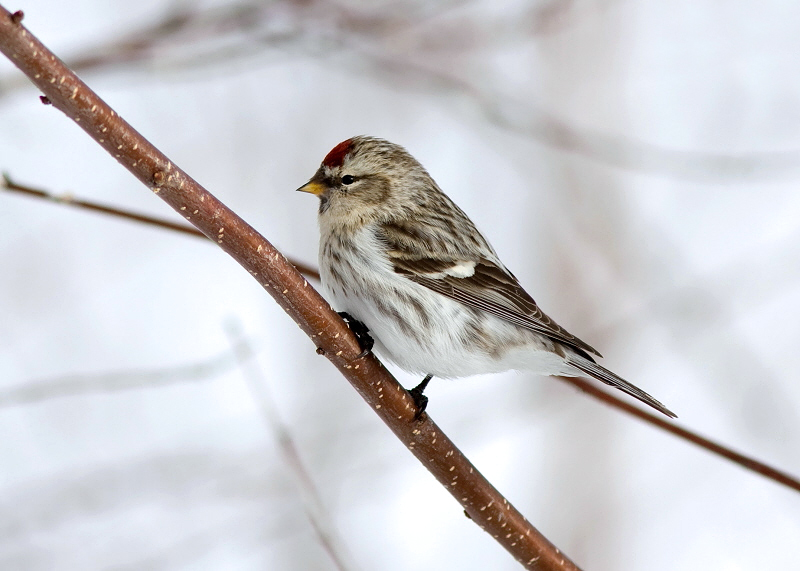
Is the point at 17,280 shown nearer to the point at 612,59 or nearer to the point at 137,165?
the point at 137,165

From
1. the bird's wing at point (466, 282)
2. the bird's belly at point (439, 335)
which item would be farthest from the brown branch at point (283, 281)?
the bird's wing at point (466, 282)

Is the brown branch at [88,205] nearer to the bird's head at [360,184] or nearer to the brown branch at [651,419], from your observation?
the brown branch at [651,419]

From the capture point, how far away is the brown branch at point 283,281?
1.29 metres

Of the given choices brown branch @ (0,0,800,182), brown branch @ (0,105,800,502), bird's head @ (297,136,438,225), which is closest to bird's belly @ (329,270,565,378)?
bird's head @ (297,136,438,225)

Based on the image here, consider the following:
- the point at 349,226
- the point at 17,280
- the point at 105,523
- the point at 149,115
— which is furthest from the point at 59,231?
the point at 349,226

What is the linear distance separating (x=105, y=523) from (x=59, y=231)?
5.67 feet

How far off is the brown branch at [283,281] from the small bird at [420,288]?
269 millimetres

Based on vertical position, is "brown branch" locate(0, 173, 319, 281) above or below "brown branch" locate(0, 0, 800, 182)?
below

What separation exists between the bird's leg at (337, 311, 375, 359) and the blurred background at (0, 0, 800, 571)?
1.17 m

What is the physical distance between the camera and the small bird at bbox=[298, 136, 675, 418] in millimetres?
2283

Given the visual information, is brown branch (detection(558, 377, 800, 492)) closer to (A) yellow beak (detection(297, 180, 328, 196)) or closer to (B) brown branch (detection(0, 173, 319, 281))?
(B) brown branch (detection(0, 173, 319, 281))

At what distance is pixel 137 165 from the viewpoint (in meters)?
1.41

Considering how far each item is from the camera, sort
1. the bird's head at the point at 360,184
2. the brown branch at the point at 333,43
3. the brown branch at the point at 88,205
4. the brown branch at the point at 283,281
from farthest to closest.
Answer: the brown branch at the point at 333,43, the bird's head at the point at 360,184, the brown branch at the point at 88,205, the brown branch at the point at 283,281

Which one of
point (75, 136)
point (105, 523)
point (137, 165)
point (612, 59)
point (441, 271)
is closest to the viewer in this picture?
point (137, 165)
